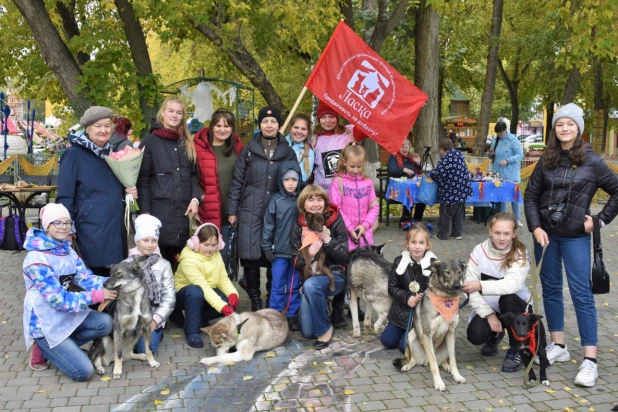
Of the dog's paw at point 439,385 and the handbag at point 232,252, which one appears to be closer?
the dog's paw at point 439,385

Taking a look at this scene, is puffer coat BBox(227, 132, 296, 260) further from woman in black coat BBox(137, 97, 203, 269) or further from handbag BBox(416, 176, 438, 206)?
handbag BBox(416, 176, 438, 206)

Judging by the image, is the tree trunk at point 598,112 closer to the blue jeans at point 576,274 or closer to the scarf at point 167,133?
the blue jeans at point 576,274

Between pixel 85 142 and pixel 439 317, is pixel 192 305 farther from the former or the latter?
pixel 439 317

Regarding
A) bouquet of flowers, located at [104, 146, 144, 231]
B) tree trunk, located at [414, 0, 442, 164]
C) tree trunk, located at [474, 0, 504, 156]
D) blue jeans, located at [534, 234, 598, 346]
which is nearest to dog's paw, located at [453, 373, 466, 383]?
blue jeans, located at [534, 234, 598, 346]

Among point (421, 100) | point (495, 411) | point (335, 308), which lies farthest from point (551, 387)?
point (421, 100)

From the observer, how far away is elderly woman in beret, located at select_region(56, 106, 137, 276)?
17.1ft

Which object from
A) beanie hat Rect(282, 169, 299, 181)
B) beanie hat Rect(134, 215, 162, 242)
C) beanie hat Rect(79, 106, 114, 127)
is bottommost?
beanie hat Rect(134, 215, 162, 242)

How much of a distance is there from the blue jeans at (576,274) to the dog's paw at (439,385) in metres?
1.18

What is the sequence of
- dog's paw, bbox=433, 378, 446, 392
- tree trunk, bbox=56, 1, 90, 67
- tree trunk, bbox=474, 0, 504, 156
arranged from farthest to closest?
tree trunk, bbox=474, 0, 504, 156 → tree trunk, bbox=56, 1, 90, 67 → dog's paw, bbox=433, 378, 446, 392

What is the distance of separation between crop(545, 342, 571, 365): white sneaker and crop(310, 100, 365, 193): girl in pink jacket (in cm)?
269

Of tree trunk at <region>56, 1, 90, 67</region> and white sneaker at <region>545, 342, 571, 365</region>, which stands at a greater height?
tree trunk at <region>56, 1, 90, 67</region>

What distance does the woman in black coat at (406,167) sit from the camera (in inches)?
466

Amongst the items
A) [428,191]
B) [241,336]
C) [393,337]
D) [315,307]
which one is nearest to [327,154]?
[315,307]

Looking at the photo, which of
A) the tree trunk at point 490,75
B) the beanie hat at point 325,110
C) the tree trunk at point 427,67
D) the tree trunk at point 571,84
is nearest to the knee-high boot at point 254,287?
the beanie hat at point 325,110
